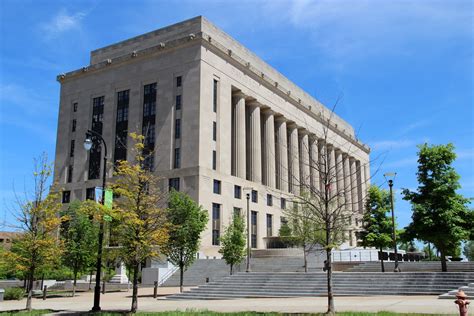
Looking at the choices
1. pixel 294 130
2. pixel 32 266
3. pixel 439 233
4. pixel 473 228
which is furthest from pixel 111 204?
pixel 294 130

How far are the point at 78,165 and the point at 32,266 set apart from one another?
160 ft

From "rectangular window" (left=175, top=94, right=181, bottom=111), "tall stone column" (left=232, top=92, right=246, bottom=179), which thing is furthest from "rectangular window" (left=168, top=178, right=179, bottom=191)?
"tall stone column" (left=232, top=92, right=246, bottom=179)

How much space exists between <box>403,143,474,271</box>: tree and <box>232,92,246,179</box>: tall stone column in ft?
126

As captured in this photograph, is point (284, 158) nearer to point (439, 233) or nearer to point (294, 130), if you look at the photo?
point (294, 130)

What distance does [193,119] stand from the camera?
61.0 m

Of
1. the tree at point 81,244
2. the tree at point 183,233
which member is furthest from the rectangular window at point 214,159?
the tree at point 183,233

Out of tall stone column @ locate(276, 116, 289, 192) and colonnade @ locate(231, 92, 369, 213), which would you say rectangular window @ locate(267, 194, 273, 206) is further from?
tall stone column @ locate(276, 116, 289, 192)

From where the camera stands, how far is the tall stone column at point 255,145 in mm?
72125

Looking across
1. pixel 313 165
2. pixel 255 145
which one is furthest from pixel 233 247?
pixel 255 145

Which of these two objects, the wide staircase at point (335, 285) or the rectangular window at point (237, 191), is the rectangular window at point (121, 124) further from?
the wide staircase at point (335, 285)

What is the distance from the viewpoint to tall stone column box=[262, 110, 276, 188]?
248ft

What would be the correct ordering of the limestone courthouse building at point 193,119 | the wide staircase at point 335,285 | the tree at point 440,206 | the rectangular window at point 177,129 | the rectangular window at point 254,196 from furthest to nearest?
the rectangular window at point 254,196 < the rectangular window at point 177,129 < the limestone courthouse building at point 193,119 < the tree at point 440,206 < the wide staircase at point 335,285

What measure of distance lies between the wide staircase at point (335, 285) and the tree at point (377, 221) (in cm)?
1900

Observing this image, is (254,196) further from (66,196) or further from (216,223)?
(66,196)
